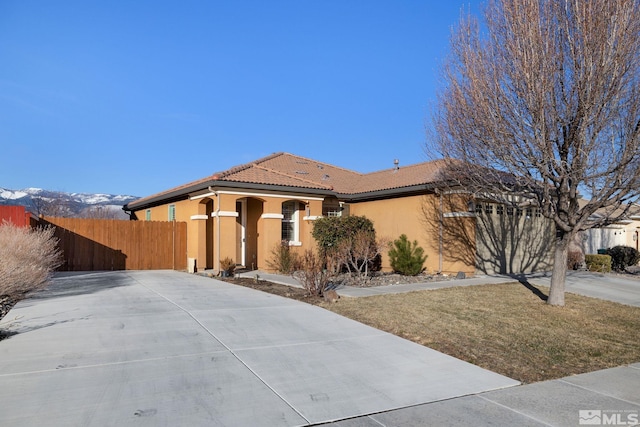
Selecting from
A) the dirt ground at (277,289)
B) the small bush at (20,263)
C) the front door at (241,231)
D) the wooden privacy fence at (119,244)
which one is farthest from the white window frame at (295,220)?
the small bush at (20,263)

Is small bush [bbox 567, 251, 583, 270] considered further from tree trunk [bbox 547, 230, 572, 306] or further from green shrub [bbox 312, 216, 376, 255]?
tree trunk [bbox 547, 230, 572, 306]

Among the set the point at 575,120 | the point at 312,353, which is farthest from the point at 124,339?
the point at 575,120

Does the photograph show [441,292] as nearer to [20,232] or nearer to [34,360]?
[34,360]

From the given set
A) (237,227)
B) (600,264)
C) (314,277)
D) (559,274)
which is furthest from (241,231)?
(600,264)

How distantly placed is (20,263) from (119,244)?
992cm

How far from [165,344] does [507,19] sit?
909 cm

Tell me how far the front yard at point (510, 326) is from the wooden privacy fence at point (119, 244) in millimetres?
8284

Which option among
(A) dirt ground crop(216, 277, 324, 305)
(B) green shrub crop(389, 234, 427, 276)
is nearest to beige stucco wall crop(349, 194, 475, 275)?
(B) green shrub crop(389, 234, 427, 276)

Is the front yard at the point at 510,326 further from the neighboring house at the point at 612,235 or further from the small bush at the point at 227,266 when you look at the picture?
the neighboring house at the point at 612,235

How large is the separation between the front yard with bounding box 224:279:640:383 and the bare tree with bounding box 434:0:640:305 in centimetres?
214

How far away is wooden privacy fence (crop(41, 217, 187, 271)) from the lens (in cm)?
1795

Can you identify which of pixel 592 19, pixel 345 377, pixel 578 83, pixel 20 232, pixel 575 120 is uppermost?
pixel 592 19

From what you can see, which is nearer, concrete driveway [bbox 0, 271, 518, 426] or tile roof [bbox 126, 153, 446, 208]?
concrete driveway [bbox 0, 271, 518, 426]

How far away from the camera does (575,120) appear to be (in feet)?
30.7
